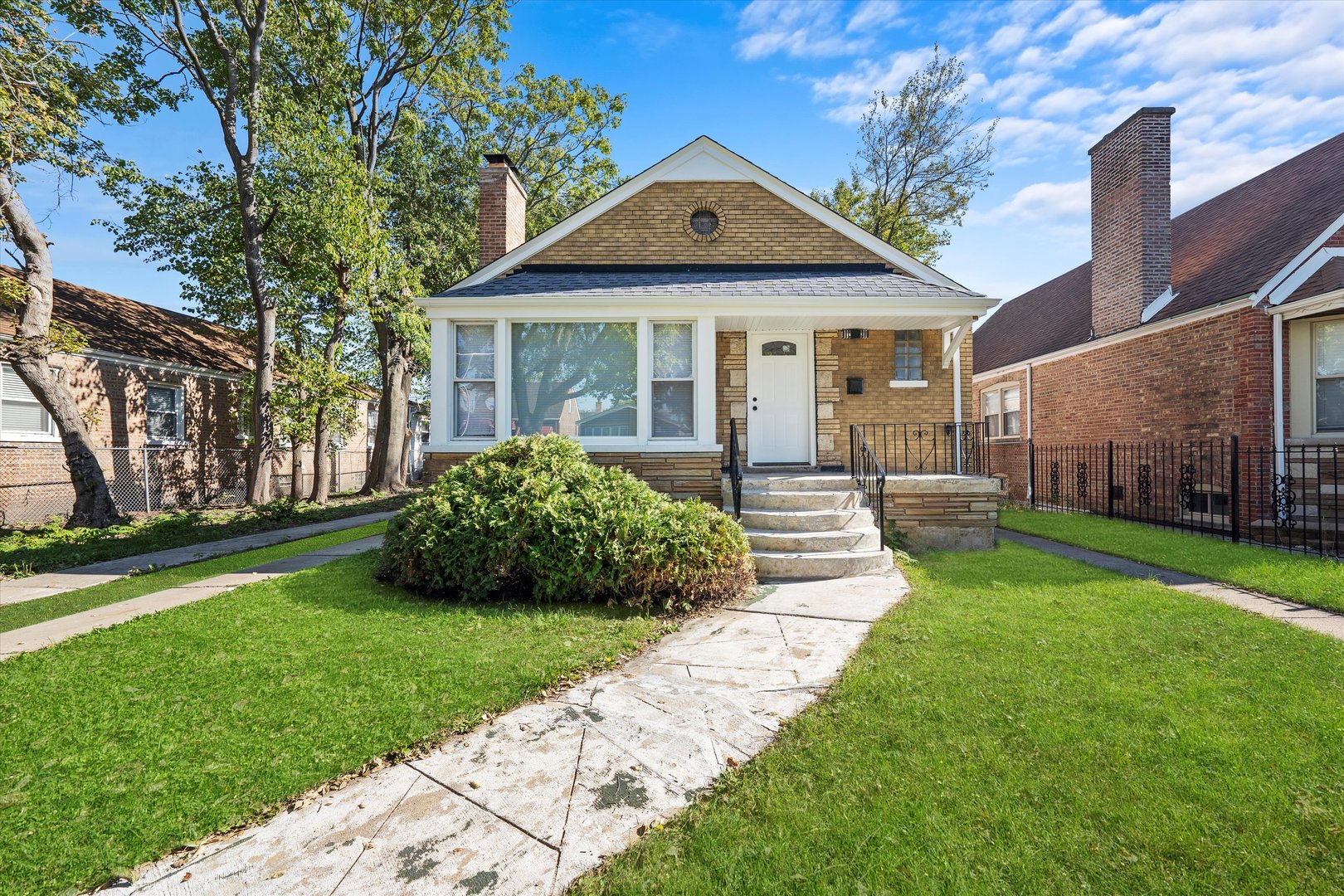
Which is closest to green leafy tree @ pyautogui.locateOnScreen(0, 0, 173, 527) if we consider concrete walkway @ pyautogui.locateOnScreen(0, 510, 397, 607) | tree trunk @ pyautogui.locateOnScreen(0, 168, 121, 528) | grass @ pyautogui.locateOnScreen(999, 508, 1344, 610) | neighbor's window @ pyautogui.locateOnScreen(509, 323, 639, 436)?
tree trunk @ pyautogui.locateOnScreen(0, 168, 121, 528)

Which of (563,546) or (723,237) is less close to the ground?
(723,237)

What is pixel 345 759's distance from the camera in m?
2.69

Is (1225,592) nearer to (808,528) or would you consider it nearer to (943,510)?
(943,510)

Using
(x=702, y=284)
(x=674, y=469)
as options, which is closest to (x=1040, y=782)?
(x=674, y=469)

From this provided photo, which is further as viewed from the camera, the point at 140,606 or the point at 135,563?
the point at 135,563

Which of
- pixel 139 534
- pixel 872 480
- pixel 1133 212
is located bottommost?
Result: pixel 139 534

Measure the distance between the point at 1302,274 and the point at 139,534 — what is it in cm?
1900

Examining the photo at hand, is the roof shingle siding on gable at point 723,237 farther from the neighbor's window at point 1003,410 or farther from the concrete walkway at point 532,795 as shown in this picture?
the neighbor's window at point 1003,410

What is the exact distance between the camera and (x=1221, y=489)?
952 centimetres

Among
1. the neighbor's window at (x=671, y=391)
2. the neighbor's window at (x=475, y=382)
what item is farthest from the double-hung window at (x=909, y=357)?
the neighbor's window at (x=475, y=382)

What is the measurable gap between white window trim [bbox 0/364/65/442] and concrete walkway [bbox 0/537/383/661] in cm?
905

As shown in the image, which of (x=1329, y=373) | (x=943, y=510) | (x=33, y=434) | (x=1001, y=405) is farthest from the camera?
(x=1001, y=405)

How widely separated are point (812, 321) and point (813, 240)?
6.36ft

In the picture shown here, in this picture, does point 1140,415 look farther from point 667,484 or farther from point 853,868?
point 853,868
